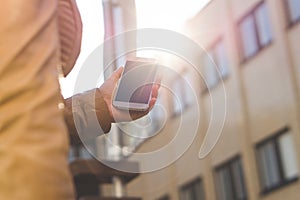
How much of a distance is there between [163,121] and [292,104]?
968 cm

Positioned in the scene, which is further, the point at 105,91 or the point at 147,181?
the point at 147,181

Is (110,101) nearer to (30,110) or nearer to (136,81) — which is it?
(136,81)

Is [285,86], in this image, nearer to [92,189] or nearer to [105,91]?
[92,189]

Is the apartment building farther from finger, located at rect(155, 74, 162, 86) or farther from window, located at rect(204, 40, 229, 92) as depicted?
finger, located at rect(155, 74, 162, 86)

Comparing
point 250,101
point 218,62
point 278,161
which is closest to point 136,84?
point 278,161

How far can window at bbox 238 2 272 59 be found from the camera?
1202 cm

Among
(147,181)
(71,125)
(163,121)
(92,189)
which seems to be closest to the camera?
(71,125)

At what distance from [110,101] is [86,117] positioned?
0.14 feet

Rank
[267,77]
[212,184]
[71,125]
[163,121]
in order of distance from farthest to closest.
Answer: [212,184] → [267,77] → [163,121] → [71,125]

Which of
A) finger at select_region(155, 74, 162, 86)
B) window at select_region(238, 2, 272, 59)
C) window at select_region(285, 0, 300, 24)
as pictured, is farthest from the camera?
window at select_region(238, 2, 272, 59)

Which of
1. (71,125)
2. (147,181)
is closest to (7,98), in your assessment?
(71,125)

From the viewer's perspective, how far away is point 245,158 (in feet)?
40.6

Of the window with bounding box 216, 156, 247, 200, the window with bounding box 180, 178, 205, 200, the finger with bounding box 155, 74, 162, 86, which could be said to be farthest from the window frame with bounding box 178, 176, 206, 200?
the finger with bounding box 155, 74, 162, 86

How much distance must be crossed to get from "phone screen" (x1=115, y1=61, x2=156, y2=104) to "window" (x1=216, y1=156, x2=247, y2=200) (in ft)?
38.3
